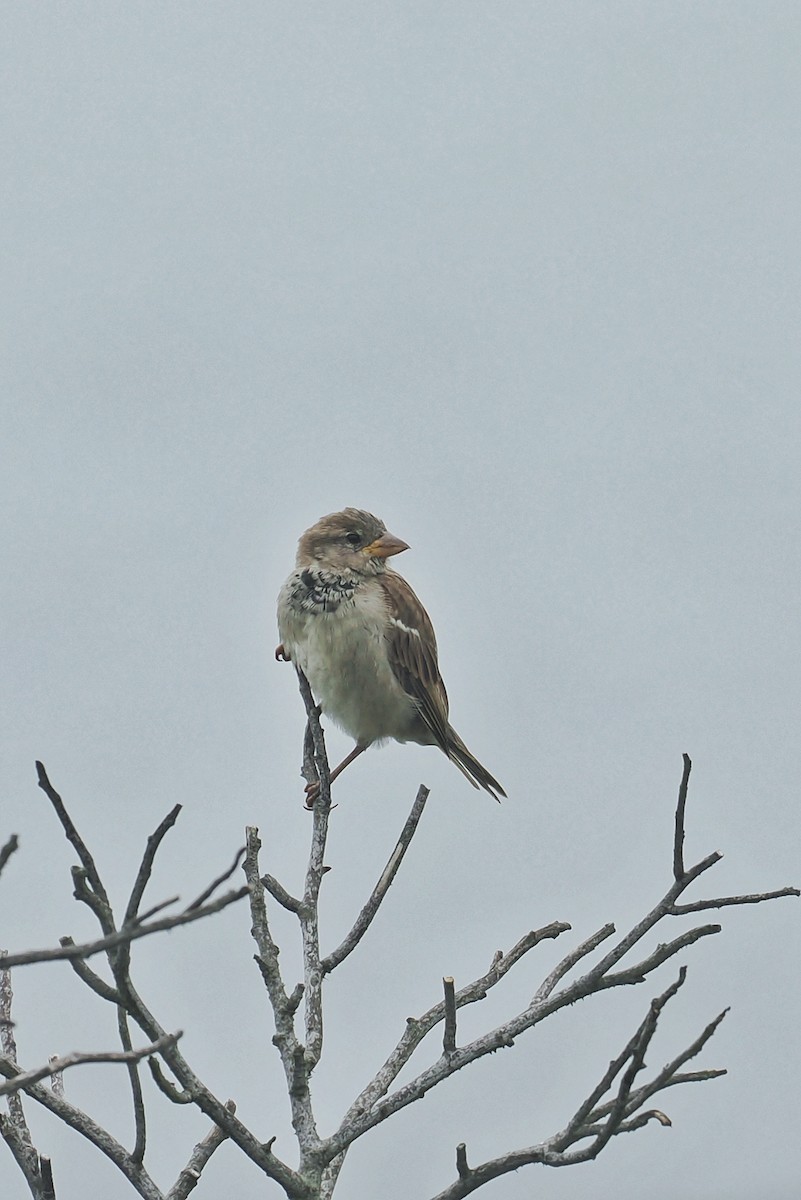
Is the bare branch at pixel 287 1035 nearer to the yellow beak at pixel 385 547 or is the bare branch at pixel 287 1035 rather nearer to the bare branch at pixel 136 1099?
the bare branch at pixel 136 1099

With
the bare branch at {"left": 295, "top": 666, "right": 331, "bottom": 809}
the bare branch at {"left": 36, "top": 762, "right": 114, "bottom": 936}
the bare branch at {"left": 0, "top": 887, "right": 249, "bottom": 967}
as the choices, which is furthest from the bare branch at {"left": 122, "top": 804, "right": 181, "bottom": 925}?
the bare branch at {"left": 295, "top": 666, "right": 331, "bottom": 809}

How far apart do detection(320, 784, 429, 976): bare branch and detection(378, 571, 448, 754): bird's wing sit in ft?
8.53

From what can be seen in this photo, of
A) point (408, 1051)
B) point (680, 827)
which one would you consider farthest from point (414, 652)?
point (680, 827)

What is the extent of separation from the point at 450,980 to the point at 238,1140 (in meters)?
0.70

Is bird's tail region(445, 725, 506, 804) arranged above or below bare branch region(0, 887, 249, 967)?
above

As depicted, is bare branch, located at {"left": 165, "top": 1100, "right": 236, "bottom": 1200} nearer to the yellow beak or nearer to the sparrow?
the sparrow

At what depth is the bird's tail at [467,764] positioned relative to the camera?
7.25 meters

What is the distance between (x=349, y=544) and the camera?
7168 mm

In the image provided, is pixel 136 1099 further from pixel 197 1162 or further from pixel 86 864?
pixel 86 864

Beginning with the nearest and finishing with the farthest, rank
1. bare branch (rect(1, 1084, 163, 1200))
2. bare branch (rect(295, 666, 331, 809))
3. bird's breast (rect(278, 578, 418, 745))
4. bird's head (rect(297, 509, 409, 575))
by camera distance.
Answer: bare branch (rect(1, 1084, 163, 1200))
bare branch (rect(295, 666, 331, 809))
bird's breast (rect(278, 578, 418, 745))
bird's head (rect(297, 509, 409, 575))

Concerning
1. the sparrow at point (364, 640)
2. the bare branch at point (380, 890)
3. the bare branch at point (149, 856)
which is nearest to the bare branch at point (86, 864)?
the bare branch at point (149, 856)

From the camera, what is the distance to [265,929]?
3.91m

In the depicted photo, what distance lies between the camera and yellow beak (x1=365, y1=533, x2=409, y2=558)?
7191mm

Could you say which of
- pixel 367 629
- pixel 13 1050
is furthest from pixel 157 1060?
pixel 367 629
